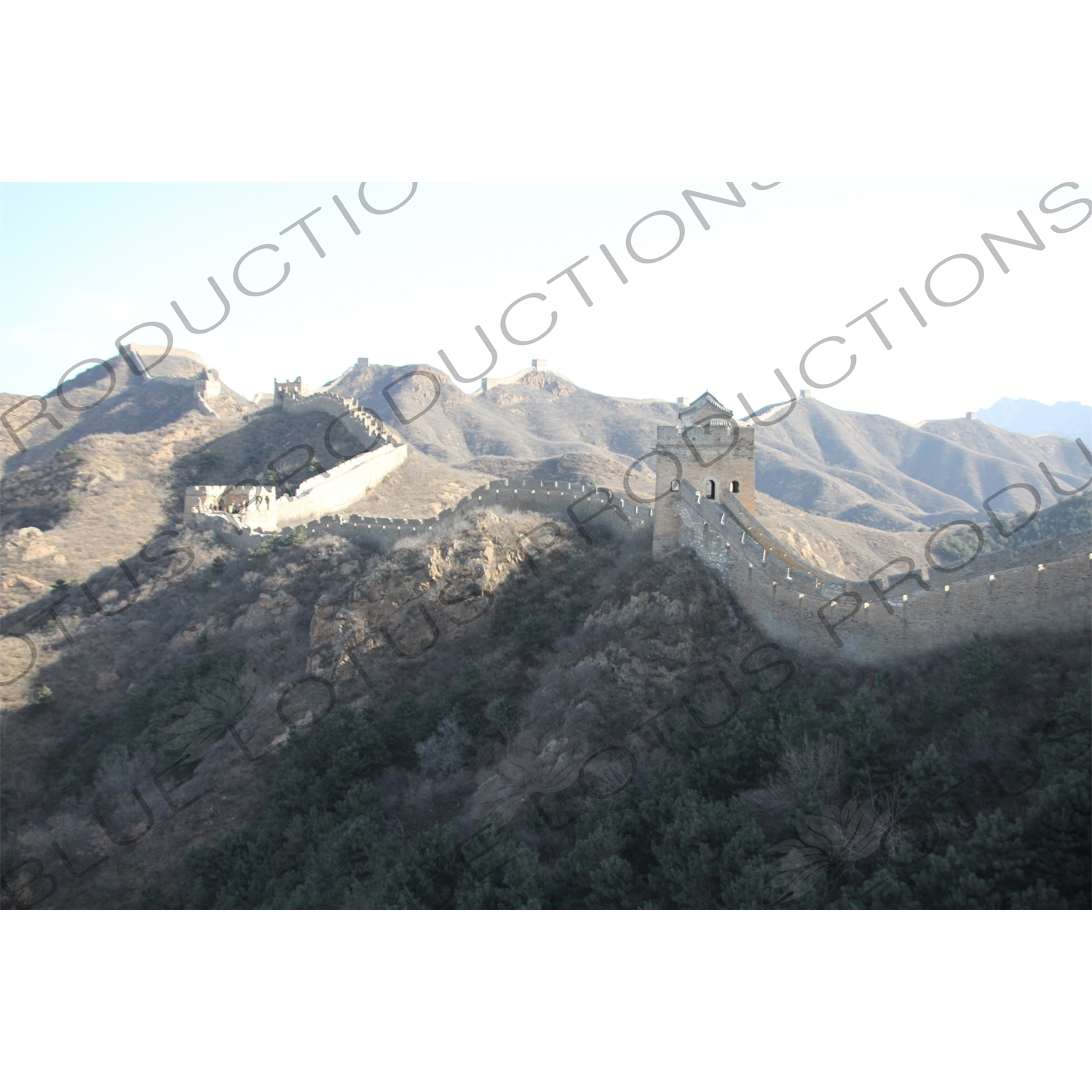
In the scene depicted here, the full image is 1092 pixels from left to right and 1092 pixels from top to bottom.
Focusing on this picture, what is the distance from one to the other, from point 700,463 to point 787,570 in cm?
336

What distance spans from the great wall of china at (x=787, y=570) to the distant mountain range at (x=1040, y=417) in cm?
8018

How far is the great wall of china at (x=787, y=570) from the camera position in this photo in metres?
12.2

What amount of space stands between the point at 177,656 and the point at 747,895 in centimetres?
1789

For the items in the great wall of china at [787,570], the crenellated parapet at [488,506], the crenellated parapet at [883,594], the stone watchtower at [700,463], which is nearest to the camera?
the crenellated parapet at [883,594]

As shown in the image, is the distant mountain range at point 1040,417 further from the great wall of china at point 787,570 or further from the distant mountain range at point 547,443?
the great wall of china at point 787,570

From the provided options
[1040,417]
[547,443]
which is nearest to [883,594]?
[547,443]

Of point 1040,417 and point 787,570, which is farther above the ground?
point 787,570

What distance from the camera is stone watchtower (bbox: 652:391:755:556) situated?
17.1 metres

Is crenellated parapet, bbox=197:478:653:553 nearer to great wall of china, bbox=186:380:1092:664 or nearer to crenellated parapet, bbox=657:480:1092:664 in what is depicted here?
great wall of china, bbox=186:380:1092:664

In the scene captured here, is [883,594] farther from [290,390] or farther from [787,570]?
[290,390]

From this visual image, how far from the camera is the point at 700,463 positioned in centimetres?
1717

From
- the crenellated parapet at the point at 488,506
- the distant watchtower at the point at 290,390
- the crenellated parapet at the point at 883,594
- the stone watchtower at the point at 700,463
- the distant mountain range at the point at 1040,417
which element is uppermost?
the distant watchtower at the point at 290,390

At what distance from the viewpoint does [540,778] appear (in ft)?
47.4

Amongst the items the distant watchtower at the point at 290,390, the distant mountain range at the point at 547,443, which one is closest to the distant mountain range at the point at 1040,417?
the distant mountain range at the point at 547,443
